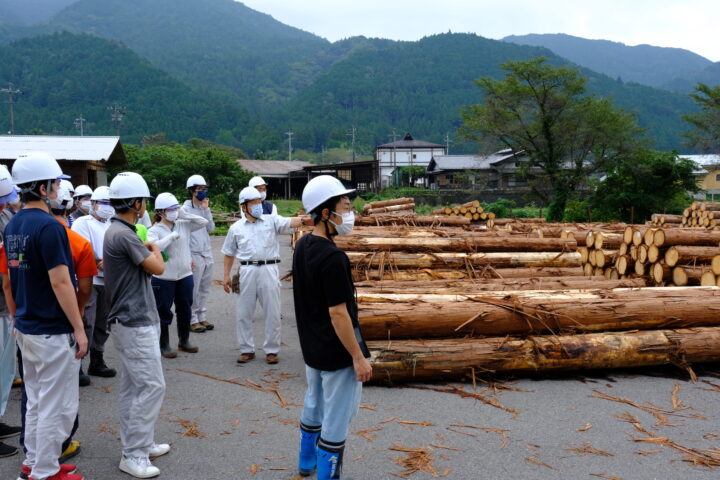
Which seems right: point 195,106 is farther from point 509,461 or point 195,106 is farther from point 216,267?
point 509,461

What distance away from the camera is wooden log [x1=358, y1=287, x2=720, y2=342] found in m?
6.11

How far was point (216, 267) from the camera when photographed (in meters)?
15.0

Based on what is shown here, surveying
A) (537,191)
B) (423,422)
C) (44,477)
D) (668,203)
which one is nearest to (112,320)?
(44,477)

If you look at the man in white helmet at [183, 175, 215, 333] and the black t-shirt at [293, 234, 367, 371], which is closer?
the black t-shirt at [293, 234, 367, 371]

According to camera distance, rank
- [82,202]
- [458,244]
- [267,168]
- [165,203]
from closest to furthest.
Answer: [165,203]
[82,202]
[458,244]
[267,168]

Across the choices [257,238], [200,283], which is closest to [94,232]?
[257,238]

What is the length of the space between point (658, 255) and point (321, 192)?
7652 mm

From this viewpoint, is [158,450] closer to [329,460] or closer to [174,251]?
[329,460]

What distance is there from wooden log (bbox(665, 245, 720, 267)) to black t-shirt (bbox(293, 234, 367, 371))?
7322 mm

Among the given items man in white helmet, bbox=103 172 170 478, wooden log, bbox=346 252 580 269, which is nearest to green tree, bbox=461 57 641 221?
wooden log, bbox=346 252 580 269

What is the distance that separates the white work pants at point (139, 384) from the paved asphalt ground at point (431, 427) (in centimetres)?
27

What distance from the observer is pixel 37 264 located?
141 inches

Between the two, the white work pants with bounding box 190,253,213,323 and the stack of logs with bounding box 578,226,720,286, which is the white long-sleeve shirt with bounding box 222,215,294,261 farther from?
the stack of logs with bounding box 578,226,720,286

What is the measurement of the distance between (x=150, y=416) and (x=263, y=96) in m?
163
